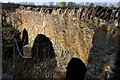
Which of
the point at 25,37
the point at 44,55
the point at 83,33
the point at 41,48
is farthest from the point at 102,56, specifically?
the point at 25,37

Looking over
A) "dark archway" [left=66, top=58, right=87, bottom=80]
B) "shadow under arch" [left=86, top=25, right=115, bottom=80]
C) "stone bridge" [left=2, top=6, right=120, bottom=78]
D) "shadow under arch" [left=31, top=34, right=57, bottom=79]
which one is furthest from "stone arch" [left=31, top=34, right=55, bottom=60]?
"shadow under arch" [left=86, top=25, right=115, bottom=80]

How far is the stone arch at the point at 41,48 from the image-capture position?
12645mm

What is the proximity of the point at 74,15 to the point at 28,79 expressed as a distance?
4037mm

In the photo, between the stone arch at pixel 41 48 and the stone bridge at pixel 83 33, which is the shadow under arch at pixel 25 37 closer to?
the stone arch at pixel 41 48

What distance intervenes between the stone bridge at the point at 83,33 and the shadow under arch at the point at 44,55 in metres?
0.39

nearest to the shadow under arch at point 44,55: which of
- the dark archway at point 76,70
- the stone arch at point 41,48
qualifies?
the stone arch at point 41,48

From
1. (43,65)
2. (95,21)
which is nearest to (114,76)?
(95,21)

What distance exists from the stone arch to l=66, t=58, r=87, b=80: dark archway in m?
1.74

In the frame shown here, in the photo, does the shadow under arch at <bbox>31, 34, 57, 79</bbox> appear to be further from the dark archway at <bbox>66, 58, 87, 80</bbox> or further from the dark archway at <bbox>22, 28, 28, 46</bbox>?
the dark archway at <bbox>22, 28, 28, 46</bbox>

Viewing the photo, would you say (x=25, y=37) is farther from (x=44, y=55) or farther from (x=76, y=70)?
(x=76, y=70)

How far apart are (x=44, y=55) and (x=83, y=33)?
201 inches

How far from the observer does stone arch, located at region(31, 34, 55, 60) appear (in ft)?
41.5

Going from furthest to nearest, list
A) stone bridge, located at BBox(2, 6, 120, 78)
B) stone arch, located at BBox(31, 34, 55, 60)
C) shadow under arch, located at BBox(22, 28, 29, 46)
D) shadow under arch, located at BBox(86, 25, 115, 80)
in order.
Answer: shadow under arch, located at BBox(22, 28, 29, 46)
stone arch, located at BBox(31, 34, 55, 60)
stone bridge, located at BBox(2, 6, 120, 78)
shadow under arch, located at BBox(86, 25, 115, 80)

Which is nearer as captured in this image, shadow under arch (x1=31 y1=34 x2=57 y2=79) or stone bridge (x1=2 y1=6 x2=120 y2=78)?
stone bridge (x1=2 y1=6 x2=120 y2=78)
